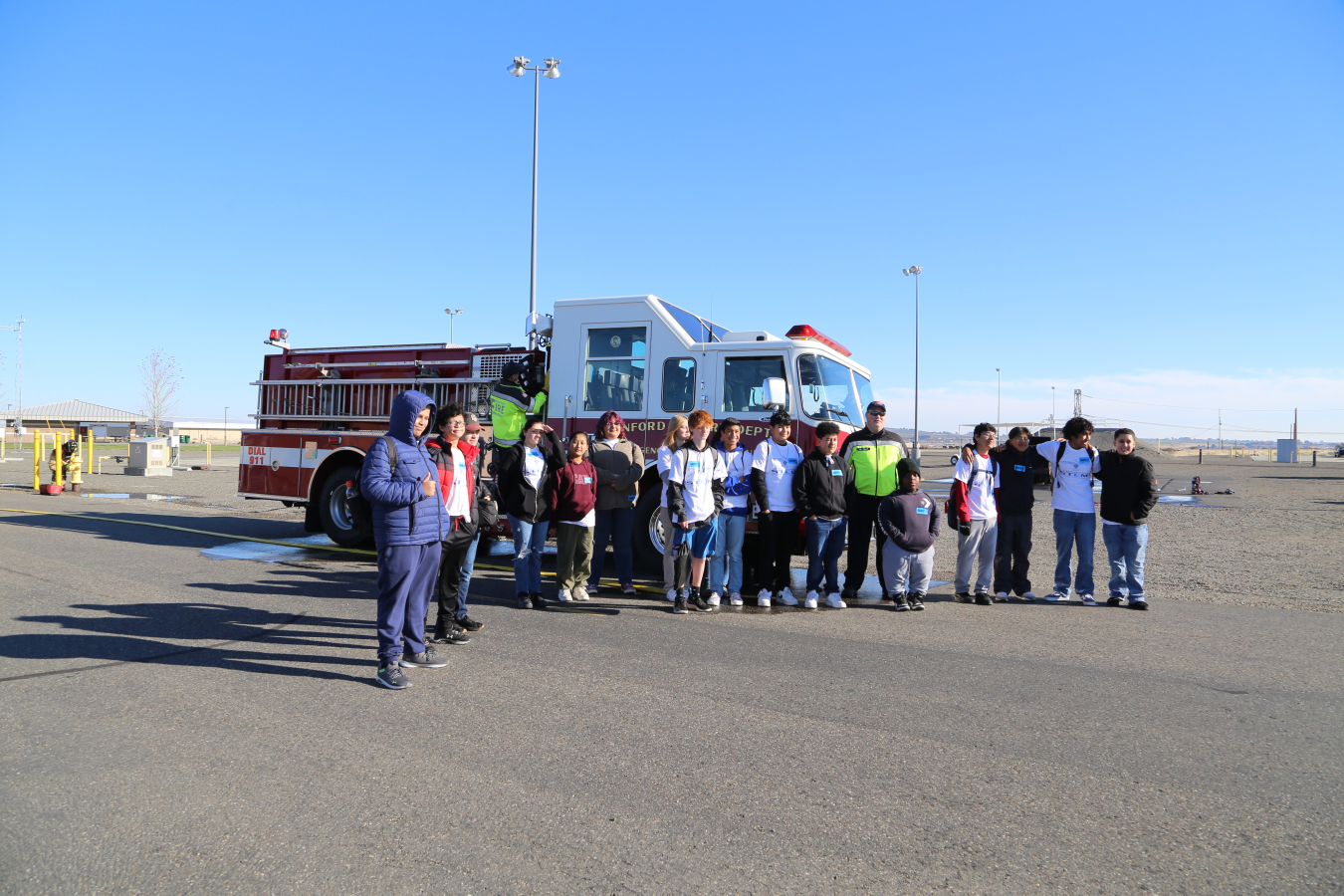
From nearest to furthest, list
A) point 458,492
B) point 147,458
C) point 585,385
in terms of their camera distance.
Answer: point 458,492 < point 585,385 < point 147,458

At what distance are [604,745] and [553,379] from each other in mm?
5931

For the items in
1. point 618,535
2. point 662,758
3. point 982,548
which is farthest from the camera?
point 982,548

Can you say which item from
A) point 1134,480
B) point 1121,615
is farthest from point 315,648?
point 1134,480

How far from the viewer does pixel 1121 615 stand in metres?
7.25

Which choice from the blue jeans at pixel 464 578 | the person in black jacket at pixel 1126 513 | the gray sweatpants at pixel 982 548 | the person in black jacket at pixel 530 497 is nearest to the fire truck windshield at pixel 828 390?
the gray sweatpants at pixel 982 548

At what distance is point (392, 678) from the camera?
4.68 m

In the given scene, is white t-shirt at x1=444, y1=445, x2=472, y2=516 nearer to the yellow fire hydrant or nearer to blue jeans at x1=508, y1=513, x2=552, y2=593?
blue jeans at x1=508, y1=513, x2=552, y2=593

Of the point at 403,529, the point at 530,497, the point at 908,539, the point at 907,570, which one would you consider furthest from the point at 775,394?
the point at 403,529

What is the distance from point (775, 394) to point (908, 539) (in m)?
2.02

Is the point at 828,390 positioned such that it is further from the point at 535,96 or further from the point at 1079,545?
the point at 535,96

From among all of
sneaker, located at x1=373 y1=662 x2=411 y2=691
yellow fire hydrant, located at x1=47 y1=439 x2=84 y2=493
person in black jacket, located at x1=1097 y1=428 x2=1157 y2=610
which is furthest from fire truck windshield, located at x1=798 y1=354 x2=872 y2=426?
yellow fire hydrant, located at x1=47 y1=439 x2=84 y2=493

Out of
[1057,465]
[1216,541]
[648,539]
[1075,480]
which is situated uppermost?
[1057,465]

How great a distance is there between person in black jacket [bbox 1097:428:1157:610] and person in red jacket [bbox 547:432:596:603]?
5086 millimetres

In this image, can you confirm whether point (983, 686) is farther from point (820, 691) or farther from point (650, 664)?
point (650, 664)
